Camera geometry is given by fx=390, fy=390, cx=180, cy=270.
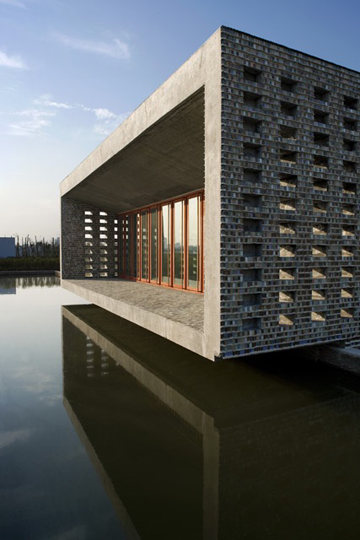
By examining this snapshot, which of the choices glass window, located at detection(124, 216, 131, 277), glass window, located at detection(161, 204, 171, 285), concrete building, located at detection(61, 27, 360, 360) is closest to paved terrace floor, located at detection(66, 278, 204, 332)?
concrete building, located at detection(61, 27, 360, 360)

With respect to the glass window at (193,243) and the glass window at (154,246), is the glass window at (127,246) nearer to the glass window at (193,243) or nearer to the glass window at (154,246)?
the glass window at (154,246)

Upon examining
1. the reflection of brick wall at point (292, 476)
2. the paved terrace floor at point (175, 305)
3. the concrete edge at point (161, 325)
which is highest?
the paved terrace floor at point (175, 305)

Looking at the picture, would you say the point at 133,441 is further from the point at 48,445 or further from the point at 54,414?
the point at 54,414

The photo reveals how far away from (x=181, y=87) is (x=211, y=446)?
5.02m

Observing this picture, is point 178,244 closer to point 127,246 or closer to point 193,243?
point 193,243

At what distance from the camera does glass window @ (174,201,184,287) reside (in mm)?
12023

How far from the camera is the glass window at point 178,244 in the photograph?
12023mm

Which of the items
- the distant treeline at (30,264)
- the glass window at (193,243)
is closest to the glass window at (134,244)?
the glass window at (193,243)

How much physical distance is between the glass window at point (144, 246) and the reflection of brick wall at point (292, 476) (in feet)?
33.4

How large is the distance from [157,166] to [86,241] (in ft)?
26.3

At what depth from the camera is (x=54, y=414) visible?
5.02 meters

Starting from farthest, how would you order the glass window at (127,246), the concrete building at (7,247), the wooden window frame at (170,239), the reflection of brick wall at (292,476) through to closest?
the concrete building at (7,247)
the glass window at (127,246)
the wooden window frame at (170,239)
the reflection of brick wall at (292,476)

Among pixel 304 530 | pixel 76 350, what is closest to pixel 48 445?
pixel 304 530

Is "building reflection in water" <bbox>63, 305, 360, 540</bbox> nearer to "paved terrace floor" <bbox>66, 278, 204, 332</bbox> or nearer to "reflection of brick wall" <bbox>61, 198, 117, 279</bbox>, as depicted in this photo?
"paved terrace floor" <bbox>66, 278, 204, 332</bbox>
